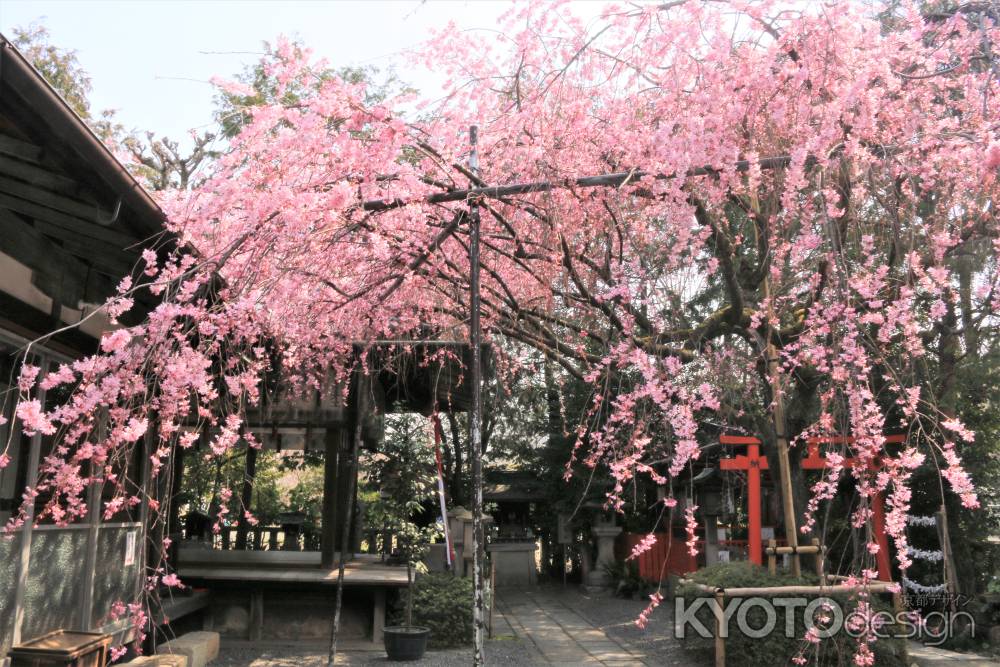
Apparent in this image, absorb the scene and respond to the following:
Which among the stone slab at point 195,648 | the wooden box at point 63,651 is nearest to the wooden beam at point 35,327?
the wooden box at point 63,651

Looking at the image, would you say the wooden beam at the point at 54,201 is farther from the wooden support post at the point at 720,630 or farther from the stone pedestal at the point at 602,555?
the stone pedestal at the point at 602,555

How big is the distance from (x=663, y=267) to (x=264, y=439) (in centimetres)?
681

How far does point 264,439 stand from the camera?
32.7ft

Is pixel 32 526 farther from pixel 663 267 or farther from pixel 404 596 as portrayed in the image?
pixel 404 596

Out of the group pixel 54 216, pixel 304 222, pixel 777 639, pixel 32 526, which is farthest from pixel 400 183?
pixel 777 639

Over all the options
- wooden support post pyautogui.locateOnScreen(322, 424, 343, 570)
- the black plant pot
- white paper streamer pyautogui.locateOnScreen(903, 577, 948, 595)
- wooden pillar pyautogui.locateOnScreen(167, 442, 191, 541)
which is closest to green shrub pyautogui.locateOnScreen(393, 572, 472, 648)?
the black plant pot

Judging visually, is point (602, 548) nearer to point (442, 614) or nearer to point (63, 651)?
point (442, 614)

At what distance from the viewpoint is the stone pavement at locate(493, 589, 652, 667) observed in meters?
8.50

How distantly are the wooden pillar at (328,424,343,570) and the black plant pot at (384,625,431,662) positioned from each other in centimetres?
142

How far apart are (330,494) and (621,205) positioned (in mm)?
5197

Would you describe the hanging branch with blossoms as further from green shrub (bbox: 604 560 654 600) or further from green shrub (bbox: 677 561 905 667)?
green shrub (bbox: 604 560 654 600)

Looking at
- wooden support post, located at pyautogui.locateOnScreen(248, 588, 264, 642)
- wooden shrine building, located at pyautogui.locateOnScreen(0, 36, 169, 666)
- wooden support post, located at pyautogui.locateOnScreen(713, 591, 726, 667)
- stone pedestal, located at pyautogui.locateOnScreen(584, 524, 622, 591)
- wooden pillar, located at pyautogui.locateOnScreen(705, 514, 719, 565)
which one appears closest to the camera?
wooden shrine building, located at pyautogui.locateOnScreen(0, 36, 169, 666)

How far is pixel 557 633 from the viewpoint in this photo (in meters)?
10.5

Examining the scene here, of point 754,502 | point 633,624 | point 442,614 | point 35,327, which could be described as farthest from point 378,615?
point 35,327
